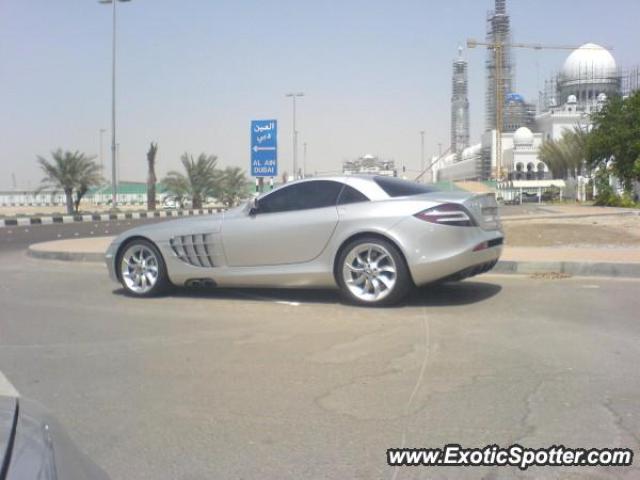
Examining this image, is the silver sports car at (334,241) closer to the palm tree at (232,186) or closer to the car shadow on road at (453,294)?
the car shadow on road at (453,294)

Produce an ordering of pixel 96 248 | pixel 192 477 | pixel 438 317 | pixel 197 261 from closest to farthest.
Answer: pixel 192 477 → pixel 438 317 → pixel 197 261 → pixel 96 248

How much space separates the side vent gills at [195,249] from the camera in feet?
24.6

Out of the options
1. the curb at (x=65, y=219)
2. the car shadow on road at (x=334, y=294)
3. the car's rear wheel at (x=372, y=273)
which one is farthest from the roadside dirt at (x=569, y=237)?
the curb at (x=65, y=219)

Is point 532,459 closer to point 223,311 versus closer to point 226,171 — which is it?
point 223,311

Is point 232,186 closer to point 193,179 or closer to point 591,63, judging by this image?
point 193,179

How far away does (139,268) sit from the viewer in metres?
7.99

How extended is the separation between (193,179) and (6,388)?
47.2m

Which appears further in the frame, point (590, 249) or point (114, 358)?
point (590, 249)

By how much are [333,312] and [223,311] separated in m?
1.19

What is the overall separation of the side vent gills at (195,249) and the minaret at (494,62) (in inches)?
5508

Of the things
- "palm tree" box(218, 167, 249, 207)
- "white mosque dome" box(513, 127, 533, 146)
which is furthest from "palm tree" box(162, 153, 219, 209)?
"white mosque dome" box(513, 127, 533, 146)

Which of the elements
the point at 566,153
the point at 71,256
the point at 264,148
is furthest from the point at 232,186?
the point at 71,256

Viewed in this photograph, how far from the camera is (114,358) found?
16.9 feet

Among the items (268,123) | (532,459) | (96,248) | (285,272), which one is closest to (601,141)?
(268,123)
